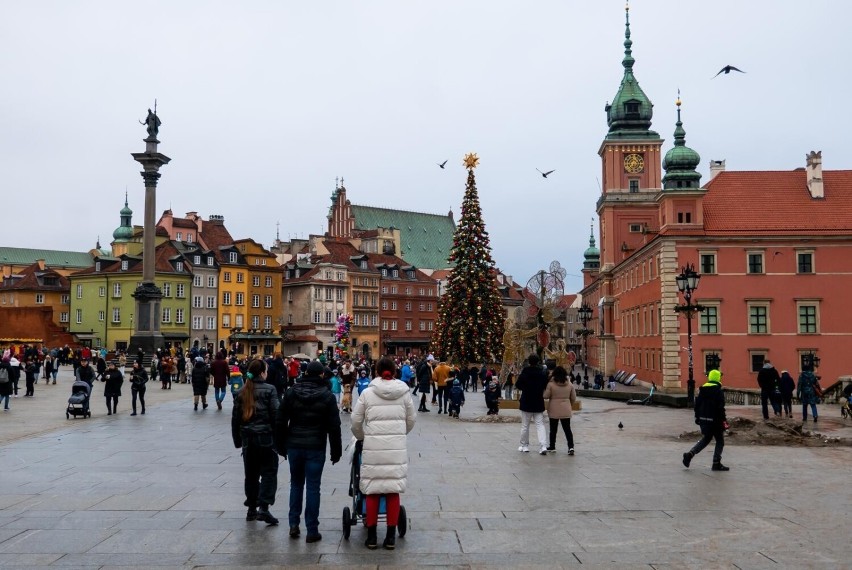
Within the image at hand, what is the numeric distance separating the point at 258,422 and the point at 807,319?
153 ft

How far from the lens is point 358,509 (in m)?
8.75

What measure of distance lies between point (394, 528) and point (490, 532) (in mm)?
1166

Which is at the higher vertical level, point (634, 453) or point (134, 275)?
point (134, 275)

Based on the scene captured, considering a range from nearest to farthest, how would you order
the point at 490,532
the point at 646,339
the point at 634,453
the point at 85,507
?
the point at 490,532, the point at 85,507, the point at 634,453, the point at 646,339

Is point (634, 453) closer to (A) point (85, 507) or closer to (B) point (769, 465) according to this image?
(B) point (769, 465)

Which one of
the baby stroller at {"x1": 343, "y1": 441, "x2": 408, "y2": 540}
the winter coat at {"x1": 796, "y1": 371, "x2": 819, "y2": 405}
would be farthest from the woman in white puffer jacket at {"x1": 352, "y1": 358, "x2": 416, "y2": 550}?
the winter coat at {"x1": 796, "y1": 371, "x2": 819, "y2": 405}

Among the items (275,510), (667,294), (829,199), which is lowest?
(275,510)

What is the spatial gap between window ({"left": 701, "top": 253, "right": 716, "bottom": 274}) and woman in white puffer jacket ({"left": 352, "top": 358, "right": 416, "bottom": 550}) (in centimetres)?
4477

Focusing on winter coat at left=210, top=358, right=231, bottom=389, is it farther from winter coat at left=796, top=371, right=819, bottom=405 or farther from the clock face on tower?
the clock face on tower

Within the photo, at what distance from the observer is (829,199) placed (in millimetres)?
50656

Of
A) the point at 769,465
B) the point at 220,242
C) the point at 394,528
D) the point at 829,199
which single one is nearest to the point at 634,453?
the point at 769,465

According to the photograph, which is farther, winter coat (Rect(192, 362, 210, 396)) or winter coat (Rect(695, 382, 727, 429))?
winter coat (Rect(192, 362, 210, 396))

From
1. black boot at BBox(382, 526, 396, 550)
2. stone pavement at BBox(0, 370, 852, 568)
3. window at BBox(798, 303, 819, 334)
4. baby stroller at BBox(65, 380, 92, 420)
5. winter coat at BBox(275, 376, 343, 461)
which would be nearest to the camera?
stone pavement at BBox(0, 370, 852, 568)

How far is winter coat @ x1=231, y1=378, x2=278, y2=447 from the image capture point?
9.41 metres
